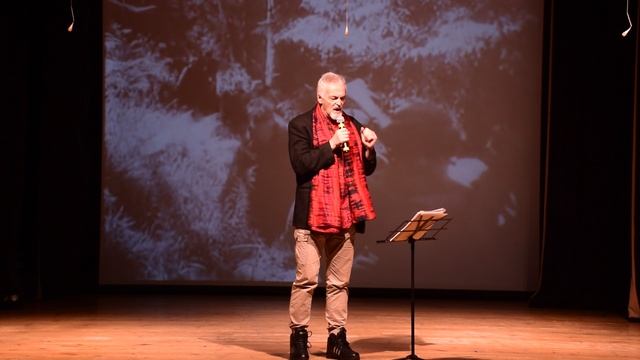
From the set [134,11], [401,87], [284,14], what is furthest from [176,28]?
[401,87]

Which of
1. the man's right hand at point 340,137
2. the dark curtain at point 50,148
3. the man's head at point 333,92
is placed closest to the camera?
the man's right hand at point 340,137

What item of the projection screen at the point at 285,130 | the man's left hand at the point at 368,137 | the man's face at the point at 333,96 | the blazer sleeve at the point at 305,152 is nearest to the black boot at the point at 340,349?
the blazer sleeve at the point at 305,152

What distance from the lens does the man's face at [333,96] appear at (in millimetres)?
4109

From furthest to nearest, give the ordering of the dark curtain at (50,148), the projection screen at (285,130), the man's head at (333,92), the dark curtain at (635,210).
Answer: the projection screen at (285,130) → the dark curtain at (50,148) → the dark curtain at (635,210) → the man's head at (333,92)

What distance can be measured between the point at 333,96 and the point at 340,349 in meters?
1.20

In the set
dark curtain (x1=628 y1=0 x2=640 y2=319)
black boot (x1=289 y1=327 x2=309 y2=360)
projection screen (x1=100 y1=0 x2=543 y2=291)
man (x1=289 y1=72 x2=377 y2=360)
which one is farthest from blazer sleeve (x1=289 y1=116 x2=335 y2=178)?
dark curtain (x1=628 y1=0 x2=640 y2=319)

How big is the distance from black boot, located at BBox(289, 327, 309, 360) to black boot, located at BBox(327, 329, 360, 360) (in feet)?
0.47

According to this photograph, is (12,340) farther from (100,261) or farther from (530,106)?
(530,106)

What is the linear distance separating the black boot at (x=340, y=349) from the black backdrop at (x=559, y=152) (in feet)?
8.66

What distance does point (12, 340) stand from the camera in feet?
15.9

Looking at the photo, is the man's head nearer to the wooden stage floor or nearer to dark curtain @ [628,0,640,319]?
the wooden stage floor

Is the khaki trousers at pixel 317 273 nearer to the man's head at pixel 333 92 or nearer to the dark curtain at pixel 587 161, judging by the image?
the man's head at pixel 333 92

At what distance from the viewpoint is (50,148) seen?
6699 millimetres

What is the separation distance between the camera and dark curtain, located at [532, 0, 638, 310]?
20.9 ft
